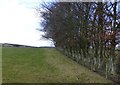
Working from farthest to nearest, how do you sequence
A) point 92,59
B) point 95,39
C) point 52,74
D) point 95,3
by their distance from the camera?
point 92,59, point 95,39, point 95,3, point 52,74

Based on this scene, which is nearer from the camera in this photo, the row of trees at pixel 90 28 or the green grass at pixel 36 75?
the green grass at pixel 36 75

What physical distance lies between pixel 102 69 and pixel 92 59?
58.8 inches

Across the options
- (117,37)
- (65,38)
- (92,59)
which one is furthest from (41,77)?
(65,38)

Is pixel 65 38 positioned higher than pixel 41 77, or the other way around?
pixel 65 38

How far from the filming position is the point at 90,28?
68.5 feet

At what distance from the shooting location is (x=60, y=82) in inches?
616

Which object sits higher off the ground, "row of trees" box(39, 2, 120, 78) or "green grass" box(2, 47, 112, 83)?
"row of trees" box(39, 2, 120, 78)

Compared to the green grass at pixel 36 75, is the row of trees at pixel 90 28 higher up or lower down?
higher up

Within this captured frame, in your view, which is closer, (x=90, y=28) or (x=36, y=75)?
(x=36, y=75)

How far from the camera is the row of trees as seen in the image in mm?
18375

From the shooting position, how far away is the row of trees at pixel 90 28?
1838 centimetres

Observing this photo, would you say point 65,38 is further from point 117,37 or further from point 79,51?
point 117,37

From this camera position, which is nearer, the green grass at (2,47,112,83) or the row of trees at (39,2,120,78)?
the green grass at (2,47,112,83)

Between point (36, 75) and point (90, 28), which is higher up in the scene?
point (90, 28)
